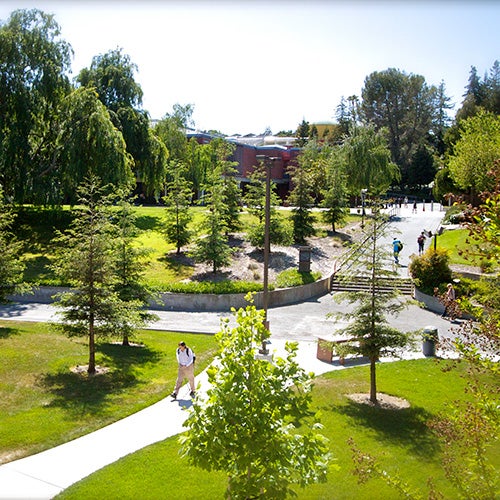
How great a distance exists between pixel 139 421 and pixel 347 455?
4.65 metres

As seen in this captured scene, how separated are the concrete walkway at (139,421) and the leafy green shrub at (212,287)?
124cm

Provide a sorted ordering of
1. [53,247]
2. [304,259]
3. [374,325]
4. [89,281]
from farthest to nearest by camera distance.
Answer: [53,247]
[304,259]
[89,281]
[374,325]

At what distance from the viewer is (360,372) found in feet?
53.7

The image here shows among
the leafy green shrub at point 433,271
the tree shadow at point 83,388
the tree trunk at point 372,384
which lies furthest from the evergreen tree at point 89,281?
the leafy green shrub at point 433,271

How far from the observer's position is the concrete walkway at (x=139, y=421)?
9523 millimetres

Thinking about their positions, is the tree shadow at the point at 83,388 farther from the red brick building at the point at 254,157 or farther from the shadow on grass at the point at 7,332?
the red brick building at the point at 254,157

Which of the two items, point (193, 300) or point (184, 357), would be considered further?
point (193, 300)

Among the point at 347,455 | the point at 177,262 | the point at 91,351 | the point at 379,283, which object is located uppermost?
the point at 379,283

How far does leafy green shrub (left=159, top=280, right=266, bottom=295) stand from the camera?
2392 centimetres

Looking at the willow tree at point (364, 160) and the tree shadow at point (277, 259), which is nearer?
the tree shadow at point (277, 259)

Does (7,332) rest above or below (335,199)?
below

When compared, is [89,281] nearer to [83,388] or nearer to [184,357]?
[83,388]

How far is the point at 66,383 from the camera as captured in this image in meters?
14.1

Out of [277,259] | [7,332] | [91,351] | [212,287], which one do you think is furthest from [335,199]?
[91,351]
